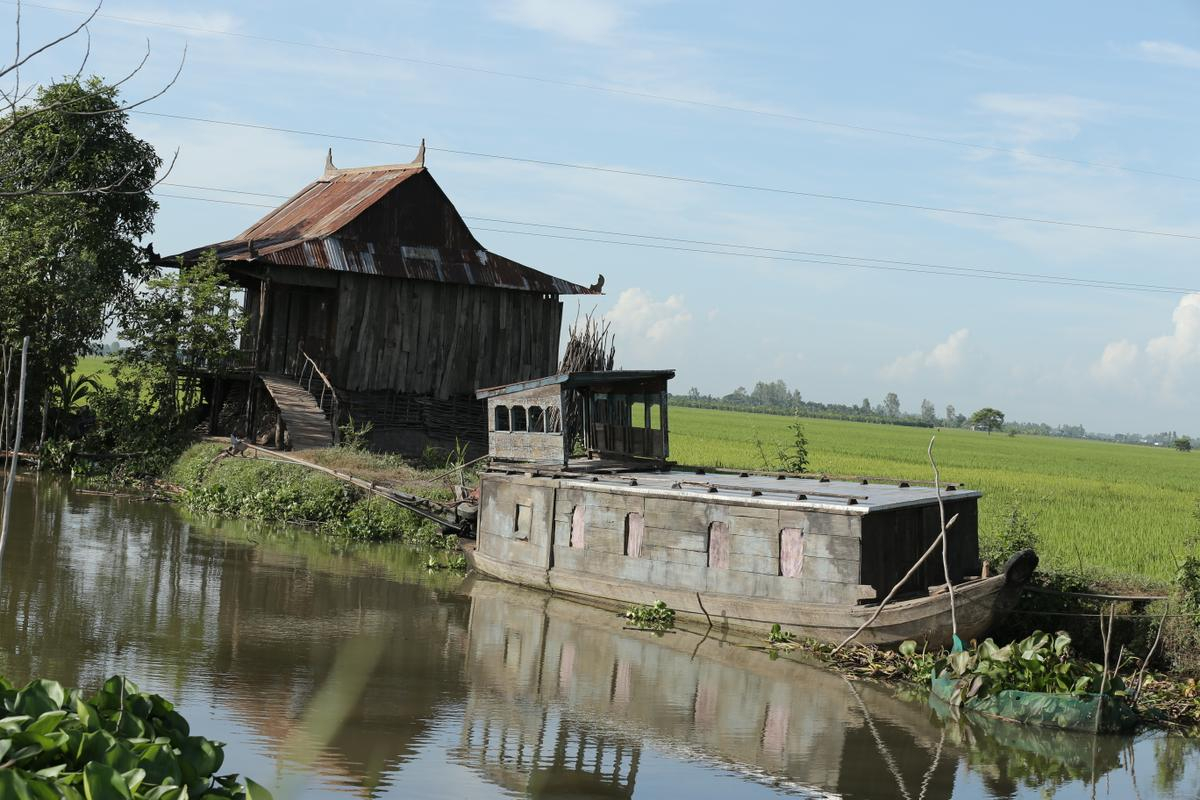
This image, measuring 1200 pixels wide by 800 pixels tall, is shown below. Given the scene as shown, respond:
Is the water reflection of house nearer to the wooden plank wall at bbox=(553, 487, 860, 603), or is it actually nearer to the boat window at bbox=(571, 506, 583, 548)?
the wooden plank wall at bbox=(553, 487, 860, 603)

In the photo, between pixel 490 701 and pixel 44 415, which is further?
pixel 44 415

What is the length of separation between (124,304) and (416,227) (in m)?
7.48

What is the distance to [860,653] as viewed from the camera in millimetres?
14328

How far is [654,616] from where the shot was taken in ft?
54.1

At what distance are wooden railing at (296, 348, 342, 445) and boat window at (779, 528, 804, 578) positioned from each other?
15.1 m

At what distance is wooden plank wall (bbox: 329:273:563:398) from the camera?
29531 mm

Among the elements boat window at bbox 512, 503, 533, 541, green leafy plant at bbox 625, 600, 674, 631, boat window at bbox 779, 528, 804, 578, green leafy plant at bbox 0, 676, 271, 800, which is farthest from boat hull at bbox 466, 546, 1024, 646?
green leafy plant at bbox 0, 676, 271, 800

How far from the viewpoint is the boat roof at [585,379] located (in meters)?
19.1

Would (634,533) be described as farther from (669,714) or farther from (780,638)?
(669,714)

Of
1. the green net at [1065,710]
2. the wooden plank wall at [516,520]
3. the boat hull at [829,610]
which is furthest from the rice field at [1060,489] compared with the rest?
the wooden plank wall at [516,520]

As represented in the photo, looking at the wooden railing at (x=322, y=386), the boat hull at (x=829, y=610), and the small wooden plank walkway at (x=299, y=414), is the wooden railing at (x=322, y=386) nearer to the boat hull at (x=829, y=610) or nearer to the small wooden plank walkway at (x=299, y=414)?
the small wooden plank walkway at (x=299, y=414)

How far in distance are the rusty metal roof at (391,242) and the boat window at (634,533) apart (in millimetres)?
13810

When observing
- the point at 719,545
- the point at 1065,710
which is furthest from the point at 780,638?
the point at 1065,710

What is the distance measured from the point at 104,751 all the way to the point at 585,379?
13167 millimetres
